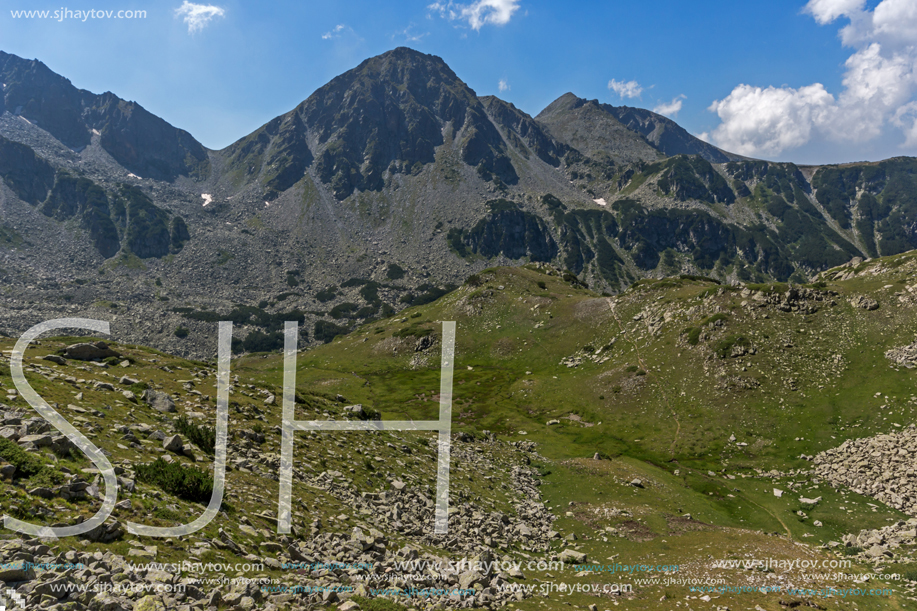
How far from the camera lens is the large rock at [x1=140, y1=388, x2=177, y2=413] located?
26094mm

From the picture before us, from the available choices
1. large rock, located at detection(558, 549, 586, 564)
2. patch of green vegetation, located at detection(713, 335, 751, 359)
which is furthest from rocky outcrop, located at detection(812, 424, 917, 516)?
large rock, located at detection(558, 549, 586, 564)

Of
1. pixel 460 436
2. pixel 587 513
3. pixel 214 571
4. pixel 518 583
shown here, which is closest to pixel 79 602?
pixel 214 571

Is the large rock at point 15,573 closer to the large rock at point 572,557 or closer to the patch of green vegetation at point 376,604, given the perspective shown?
the patch of green vegetation at point 376,604

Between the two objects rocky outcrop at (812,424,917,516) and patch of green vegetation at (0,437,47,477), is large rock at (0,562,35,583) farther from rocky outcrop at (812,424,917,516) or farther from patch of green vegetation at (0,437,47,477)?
rocky outcrop at (812,424,917,516)

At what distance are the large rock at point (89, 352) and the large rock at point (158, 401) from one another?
9.93 m

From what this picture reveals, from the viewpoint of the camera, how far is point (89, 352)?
1288 inches

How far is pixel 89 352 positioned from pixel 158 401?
38.5ft

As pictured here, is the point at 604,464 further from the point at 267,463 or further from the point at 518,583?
the point at 267,463

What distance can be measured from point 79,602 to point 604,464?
50.9m

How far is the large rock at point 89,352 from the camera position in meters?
31.7

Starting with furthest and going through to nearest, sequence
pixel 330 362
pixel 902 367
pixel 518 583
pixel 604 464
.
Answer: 1. pixel 330 362
2. pixel 902 367
3. pixel 604 464
4. pixel 518 583

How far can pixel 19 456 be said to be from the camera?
13641 millimetres

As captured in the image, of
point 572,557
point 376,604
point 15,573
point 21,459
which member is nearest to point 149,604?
point 15,573

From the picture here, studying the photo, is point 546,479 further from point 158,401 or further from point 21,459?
point 21,459
